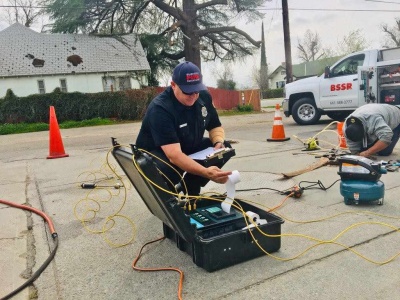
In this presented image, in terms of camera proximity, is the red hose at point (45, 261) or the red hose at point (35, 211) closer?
the red hose at point (45, 261)

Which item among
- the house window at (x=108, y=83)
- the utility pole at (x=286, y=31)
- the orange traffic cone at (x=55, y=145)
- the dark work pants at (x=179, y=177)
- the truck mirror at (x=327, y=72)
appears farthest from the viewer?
the house window at (x=108, y=83)

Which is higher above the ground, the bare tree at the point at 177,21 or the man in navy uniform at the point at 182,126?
the bare tree at the point at 177,21

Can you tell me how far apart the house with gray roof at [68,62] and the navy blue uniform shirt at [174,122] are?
2314 cm

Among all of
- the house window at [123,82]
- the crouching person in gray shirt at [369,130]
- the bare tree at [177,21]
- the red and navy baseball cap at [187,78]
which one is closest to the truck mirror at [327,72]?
the crouching person in gray shirt at [369,130]

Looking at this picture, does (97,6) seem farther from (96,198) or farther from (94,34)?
(96,198)

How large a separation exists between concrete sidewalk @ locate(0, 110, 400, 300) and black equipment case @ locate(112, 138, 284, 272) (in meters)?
0.07

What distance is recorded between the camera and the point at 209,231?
255cm

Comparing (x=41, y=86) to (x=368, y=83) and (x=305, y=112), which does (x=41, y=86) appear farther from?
(x=368, y=83)

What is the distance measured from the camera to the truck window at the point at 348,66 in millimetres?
10003

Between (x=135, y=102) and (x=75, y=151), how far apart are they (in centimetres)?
1074

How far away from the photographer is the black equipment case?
2322mm

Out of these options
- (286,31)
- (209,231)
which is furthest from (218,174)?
(286,31)

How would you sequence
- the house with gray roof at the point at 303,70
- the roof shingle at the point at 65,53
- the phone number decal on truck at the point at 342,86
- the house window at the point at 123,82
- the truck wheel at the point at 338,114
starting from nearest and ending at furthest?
the phone number decal on truck at the point at 342,86 → the truck wheel at the point at 338,114 → the roof shingle at the point at 65,53 → the house window at the point at 123,82 → the house with gray roof at the point at 303,70

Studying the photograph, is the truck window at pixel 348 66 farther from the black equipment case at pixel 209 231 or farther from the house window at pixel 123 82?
the house window at pixel 123 82
